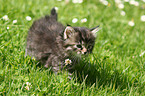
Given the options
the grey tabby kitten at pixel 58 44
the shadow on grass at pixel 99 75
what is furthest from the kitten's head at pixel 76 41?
the shadow on grass at pixel 99 75

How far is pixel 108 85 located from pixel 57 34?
138 cm

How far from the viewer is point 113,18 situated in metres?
5.88

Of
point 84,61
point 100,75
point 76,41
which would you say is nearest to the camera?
point 76,41

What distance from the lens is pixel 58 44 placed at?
3.46 m

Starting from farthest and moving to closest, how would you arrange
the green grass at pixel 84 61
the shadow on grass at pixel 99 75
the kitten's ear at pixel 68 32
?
the shadow on grass at pixel 99 75 → the kitten's ear at pixel 68 32 → the green grass at pixel 84 61

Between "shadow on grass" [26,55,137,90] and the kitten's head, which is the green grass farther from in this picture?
the kitten's head

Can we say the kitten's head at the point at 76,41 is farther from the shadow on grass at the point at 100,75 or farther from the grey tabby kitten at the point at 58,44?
the shadow on grass at the point at 100,75

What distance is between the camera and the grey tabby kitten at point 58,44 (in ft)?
11.0

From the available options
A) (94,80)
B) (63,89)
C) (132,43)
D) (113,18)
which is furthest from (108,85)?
(113,18)

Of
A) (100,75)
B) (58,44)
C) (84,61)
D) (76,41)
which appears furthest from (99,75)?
(58,44)

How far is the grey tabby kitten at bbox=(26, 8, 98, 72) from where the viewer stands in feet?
11.0

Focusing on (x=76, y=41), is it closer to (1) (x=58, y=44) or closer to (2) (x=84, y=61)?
(1) (x=58, y=44)

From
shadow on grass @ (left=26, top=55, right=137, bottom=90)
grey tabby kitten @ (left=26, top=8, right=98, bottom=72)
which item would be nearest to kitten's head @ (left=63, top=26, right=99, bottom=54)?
grey tabby kitten @ (left=26, top=8, right=98, bottom=72)

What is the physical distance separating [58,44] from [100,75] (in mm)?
1000
